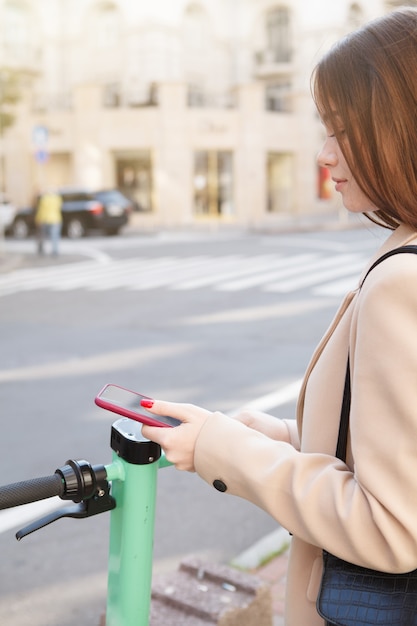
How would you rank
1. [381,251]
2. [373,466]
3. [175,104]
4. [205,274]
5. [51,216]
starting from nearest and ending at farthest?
[373,466], [381,251], [205,274], [51,216], [175,104]

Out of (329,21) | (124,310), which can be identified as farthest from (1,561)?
(329,21)

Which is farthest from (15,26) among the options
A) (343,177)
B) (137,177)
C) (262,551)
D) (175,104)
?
(343,177)

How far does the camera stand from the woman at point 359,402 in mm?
1188

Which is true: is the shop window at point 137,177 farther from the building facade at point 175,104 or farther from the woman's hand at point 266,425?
the woman's hand at point 266,425

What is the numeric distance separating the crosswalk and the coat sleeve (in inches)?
433

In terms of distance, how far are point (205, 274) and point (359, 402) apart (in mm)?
14396

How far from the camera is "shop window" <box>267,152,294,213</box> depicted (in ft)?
131

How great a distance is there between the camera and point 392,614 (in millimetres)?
1243

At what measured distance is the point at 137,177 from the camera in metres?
38.0

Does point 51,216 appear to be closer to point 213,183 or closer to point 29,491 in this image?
point 213,183

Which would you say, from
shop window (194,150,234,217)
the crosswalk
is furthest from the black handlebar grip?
shop window (194,150,234,217)

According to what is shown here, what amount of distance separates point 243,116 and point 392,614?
123 feet

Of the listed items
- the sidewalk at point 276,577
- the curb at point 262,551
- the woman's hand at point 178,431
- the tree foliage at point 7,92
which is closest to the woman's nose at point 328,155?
the woman's hand at point 178,431

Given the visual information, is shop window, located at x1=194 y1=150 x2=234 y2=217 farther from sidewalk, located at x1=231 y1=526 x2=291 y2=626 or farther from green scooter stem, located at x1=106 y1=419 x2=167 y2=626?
green scooter stem, located at x1=106 y1=419 x2=167 y2=626
